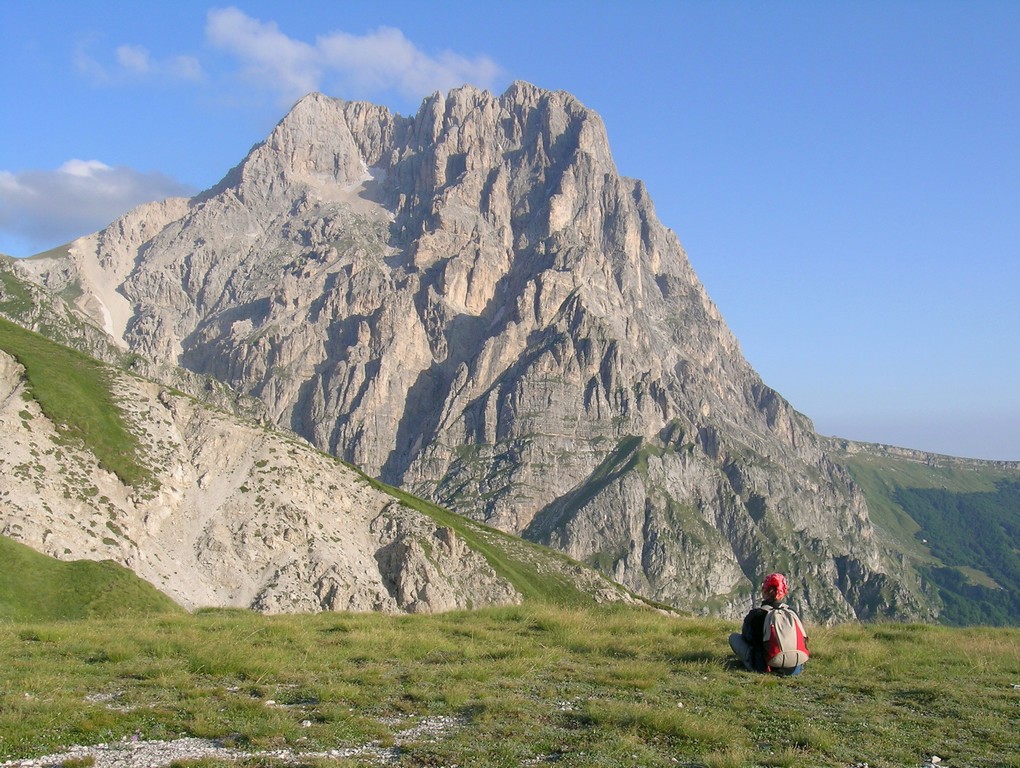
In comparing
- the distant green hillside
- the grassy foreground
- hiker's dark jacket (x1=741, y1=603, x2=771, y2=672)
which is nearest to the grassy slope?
the distant green hillside

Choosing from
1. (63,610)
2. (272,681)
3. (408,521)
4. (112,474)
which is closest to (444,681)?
(272,681)

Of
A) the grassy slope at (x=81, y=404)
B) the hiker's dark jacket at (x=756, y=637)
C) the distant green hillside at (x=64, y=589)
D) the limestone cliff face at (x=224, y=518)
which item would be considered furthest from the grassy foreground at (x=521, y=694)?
the grassy slope at (x=81, y=404)

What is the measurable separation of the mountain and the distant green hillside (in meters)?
0.12

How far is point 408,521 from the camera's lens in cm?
9194

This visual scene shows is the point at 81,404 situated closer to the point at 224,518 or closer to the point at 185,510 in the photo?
the point at 185,510

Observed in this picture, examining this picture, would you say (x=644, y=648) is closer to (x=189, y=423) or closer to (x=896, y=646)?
(x=896, y=646)

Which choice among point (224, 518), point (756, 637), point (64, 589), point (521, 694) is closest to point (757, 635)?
point (756, 637)

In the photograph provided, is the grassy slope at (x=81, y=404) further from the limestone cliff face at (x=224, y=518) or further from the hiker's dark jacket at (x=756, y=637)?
the hiker's dark jacket at (x=756, y=637)

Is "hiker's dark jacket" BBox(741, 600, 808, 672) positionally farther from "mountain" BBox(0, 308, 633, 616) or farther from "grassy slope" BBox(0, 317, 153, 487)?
"grassy slope" BBox(0, 317, 153, 487)

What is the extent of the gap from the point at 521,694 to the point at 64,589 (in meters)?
43.3

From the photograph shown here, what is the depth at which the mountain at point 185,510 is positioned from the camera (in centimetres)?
5912

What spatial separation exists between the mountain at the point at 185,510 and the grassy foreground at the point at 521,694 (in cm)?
3394

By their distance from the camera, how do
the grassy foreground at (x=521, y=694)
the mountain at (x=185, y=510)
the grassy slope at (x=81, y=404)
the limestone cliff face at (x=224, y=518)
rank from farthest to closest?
1. the grassy slope at (x=81, y=404)
2. the limestone cliff face at (x=224, y=518)
3. the mountain at (x=185, y=510)
4. the grassy foreground at (x=521, y=694)

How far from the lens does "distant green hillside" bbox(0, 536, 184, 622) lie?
45.1 meters
